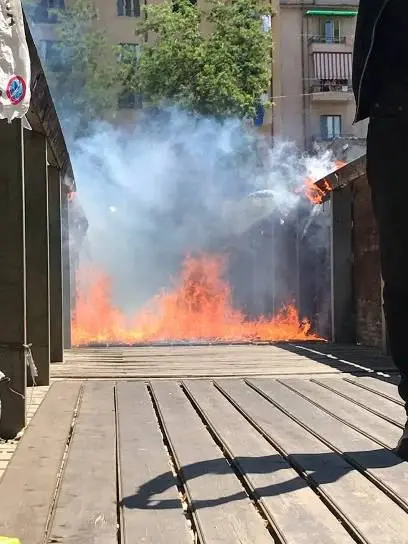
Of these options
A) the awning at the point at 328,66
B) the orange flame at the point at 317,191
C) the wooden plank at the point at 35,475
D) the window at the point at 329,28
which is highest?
the window at the point at 329,28

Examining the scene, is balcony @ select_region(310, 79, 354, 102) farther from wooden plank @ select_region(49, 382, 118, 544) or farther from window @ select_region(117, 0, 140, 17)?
wooden plank @ select_region(49, 382, 118, 544)

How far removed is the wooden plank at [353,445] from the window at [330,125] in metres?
30.8

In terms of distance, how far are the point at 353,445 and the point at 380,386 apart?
6.42 ft

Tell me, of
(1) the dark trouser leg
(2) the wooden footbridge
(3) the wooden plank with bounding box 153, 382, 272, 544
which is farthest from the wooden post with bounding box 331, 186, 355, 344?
(1) the dark trouser leg

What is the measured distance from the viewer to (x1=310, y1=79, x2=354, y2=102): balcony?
34.2 meters

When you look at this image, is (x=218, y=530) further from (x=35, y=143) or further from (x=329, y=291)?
(x=329, y=291)

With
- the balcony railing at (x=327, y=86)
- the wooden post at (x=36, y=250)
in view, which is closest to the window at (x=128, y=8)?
the balcony railing at (x=327, y=86)

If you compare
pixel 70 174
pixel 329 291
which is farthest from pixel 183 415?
pixel 329 291

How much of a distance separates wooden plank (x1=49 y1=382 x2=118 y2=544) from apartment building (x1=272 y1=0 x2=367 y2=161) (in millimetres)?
31308

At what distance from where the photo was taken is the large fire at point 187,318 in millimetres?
11820

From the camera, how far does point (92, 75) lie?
26.9 meters

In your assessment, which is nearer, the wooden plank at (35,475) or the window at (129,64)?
the wooden plank at (35,475)

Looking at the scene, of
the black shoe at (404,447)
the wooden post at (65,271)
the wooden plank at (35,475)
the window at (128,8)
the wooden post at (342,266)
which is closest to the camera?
the wooden plank at (35,475)

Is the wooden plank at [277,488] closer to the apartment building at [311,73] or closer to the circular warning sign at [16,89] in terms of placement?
the circular warning sign at [16,89]
